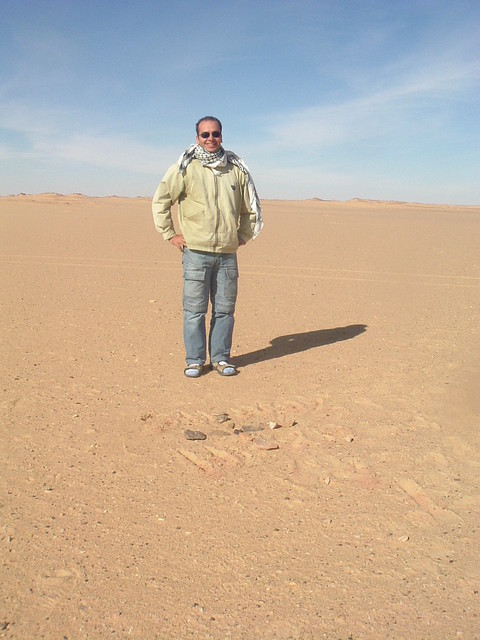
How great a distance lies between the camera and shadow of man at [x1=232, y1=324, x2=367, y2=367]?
579cm

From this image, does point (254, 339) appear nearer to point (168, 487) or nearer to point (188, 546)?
point (168, 487)

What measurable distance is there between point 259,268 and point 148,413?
738cm

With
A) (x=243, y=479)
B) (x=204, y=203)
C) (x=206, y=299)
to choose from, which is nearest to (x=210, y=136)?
(x=204, y=203)

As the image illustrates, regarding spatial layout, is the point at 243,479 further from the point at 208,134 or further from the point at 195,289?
the point at 208,134

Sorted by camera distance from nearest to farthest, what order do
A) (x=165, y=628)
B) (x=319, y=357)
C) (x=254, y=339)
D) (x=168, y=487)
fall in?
(x=165, y=628), (x=168, y=487), (x=319, y=357), (x=254, y=339)

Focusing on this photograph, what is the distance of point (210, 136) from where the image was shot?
15.4ft

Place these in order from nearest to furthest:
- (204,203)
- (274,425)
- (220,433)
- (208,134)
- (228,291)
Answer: (220,433) < (274,425) < (208,134) < (204,203) < (228,291)

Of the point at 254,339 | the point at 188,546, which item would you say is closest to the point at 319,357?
the point at 254,339

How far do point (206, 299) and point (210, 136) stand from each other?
4.35 feet

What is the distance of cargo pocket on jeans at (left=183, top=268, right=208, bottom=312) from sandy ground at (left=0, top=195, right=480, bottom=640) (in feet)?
1.97

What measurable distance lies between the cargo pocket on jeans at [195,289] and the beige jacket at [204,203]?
22cm

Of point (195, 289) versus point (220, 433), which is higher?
point (195, 289)

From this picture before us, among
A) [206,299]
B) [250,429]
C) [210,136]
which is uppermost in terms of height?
[210,136]

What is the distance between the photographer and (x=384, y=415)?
4371mm
